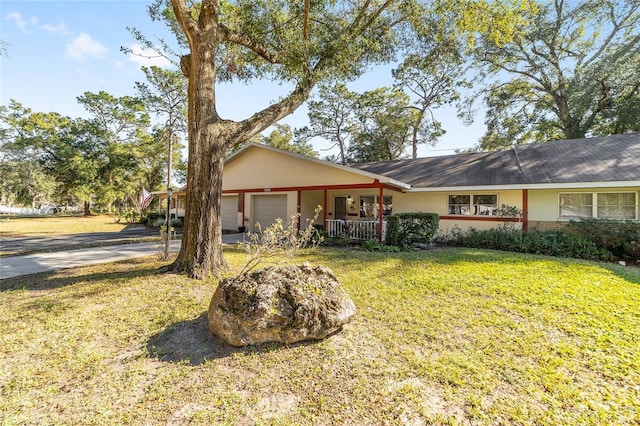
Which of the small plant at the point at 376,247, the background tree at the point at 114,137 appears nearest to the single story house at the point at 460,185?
the small plant at the point at 376,247

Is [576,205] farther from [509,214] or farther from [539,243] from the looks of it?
[539,243]

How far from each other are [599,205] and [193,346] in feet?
46.1

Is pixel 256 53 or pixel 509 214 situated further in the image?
pixel 509 214

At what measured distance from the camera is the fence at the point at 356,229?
11.7 m

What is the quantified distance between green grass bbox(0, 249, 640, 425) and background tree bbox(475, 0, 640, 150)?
18111mm

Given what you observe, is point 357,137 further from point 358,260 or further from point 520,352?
point 520,352

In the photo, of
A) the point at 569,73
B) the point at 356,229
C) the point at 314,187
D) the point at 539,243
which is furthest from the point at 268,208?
the point at 569,73

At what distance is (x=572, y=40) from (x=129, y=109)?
4101cm

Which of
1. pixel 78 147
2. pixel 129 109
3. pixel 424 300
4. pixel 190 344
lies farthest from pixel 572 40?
pixel 78 147

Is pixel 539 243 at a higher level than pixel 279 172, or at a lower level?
→ lower

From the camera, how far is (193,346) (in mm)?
3521

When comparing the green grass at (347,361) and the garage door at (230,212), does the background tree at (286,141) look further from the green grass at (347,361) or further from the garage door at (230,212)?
the green grass at (347,361)

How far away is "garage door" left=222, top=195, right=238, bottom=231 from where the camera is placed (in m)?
18.2

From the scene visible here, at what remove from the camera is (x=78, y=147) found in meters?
31.0
